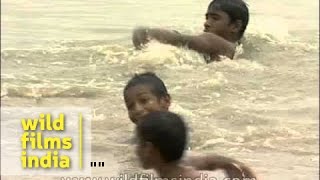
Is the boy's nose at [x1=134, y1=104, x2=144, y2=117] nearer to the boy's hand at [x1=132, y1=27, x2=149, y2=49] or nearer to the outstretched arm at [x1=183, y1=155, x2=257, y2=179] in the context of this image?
the outstretched arm at [x1=183, y1=155, x2=257, y2=179]

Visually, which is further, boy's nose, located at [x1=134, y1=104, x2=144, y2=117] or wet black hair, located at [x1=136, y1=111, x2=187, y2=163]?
boy's nose, located at [x1=134, y1=104, x2=144, y2=117]

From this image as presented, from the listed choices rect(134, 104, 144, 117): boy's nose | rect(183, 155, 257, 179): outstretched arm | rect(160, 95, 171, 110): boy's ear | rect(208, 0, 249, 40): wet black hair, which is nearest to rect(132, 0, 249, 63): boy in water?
rect(208, 0, 249, 40): wet black hair

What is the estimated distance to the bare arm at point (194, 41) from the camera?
5.73 meters

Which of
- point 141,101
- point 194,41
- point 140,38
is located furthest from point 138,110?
point 140,38

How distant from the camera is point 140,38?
5934 mm

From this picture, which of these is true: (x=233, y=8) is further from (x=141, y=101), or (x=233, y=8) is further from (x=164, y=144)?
(x=164, y=144)

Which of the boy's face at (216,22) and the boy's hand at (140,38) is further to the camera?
the boy's face at (216,22)

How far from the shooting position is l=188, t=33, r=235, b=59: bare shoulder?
5758 millimetres

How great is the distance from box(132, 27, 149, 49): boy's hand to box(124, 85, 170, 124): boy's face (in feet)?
6.54

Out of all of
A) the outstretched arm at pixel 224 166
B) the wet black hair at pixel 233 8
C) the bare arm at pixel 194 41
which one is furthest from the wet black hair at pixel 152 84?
the wet black hair at pixel 233 8

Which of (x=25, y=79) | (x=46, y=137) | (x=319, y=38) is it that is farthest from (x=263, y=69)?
(x=46, y=137)

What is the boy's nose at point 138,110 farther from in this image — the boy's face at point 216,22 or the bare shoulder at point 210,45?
the boy's face at point 216,22

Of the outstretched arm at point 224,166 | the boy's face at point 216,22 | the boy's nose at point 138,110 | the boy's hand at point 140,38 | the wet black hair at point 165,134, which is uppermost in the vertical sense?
the wet black hair at point 165,134

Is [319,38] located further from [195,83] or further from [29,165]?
[29,165]
